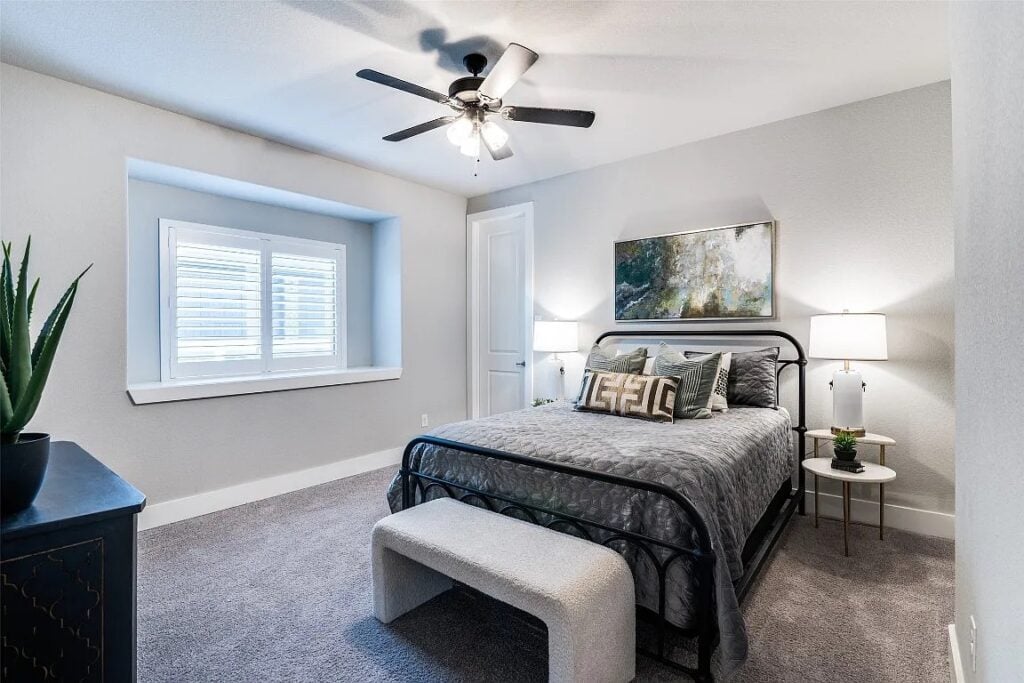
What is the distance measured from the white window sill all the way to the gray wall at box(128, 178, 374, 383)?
29 centimetres

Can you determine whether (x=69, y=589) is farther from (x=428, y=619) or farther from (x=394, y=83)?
(x=394, y=83)

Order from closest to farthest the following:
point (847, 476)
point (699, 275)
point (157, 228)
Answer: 1. point (847, 476)
2. point (157, 228)
3. point (699, 275)

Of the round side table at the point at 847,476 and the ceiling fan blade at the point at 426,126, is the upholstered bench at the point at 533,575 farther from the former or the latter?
the ceiling fan blade at the point at 426,126

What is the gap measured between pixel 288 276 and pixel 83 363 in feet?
5.56

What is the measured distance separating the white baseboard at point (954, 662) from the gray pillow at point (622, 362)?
1894mm

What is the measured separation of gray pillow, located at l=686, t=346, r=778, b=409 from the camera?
3152 mm

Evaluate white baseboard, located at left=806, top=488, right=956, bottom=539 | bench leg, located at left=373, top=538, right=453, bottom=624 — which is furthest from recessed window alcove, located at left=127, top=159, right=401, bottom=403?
white baseboard, located at left=806, top=488, right=956, bottom=539

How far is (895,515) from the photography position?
9.89ft

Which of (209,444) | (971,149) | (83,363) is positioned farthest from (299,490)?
(971,149)

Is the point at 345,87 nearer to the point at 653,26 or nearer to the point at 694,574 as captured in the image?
the point at 653,26

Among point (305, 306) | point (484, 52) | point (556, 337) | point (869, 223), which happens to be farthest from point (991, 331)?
point (305, 306)

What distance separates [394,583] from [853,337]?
2700mm

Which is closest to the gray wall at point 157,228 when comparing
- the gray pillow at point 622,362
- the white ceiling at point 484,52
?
the white ceiling at point 484,52

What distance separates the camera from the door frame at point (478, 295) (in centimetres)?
471
